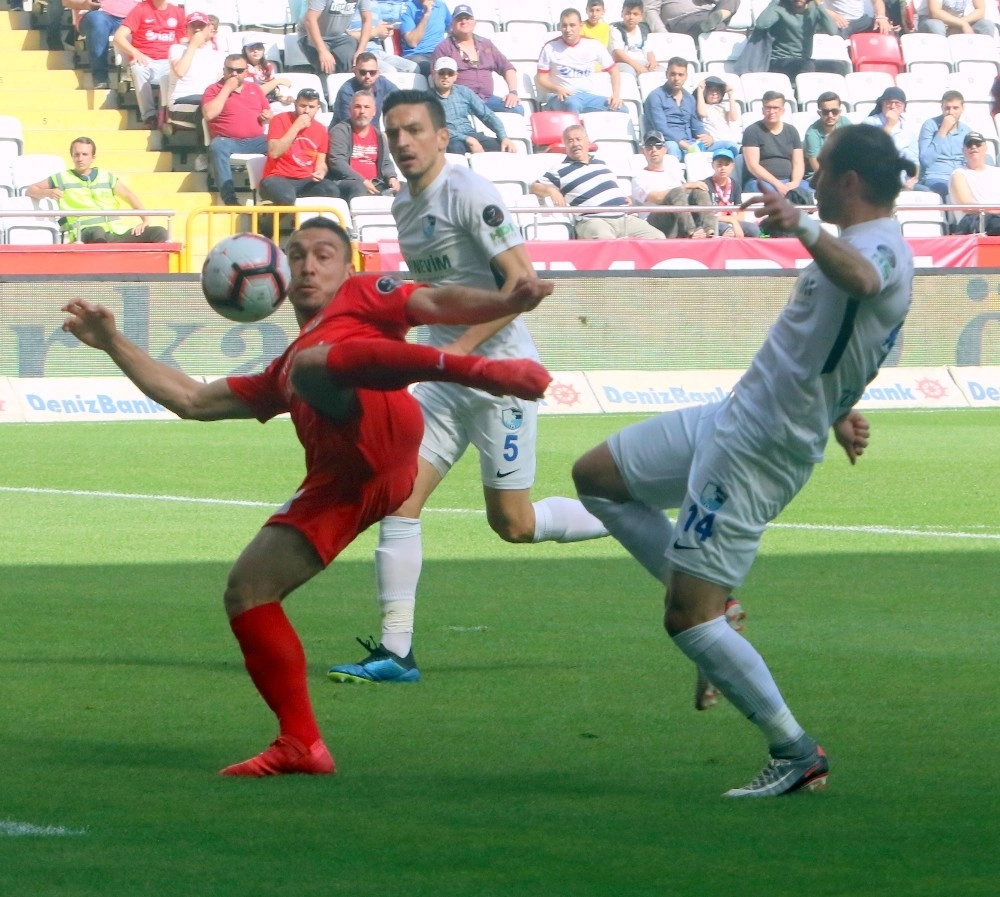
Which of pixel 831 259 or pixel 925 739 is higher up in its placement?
pixel 831 259

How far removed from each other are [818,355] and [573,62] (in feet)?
68.5

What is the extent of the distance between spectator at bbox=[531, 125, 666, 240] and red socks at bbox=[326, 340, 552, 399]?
16.9 m

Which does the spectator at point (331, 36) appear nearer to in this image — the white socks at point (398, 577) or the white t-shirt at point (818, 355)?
the white socks at point (398, 577)

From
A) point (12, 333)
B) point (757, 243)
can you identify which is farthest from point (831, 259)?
point (757, 243)

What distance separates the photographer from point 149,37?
2408cm

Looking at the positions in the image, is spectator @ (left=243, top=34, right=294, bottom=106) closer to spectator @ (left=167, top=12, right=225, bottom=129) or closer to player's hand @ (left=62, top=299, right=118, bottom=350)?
spectator @ (left=167, top=12, right=225, bottom=129)

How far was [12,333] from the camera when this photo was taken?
18.7 meters

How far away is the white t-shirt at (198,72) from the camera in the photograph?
23.7m

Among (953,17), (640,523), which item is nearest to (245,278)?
(640,523)

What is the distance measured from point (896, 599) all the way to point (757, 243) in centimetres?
1299

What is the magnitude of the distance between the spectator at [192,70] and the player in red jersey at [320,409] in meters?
18.2

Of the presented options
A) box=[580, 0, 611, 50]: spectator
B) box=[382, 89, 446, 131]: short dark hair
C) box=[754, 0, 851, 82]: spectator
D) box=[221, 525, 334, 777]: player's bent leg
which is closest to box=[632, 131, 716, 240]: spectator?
box=[580, 0, 611, 50]: spectator

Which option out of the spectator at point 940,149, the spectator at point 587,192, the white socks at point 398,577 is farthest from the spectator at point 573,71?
the white socks at point 398,577

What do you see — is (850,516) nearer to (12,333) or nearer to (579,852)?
(579,852)
